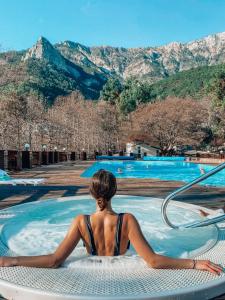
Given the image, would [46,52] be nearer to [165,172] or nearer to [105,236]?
[165,172]

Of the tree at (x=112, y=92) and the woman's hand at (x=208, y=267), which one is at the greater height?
the tree at (x=112, y=92)

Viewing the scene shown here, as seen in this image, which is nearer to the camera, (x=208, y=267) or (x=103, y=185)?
(x=208, y=267)

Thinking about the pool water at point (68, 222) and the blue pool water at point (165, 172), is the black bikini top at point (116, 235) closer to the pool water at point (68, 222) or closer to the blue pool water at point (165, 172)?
the pool water at point (68, 222)

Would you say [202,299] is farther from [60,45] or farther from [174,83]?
[60,45]

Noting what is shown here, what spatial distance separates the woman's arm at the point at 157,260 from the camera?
8.69ft

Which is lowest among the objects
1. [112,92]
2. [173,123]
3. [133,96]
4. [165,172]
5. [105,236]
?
[165,172]

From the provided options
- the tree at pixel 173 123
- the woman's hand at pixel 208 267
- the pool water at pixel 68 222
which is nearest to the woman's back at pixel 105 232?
the pool water at pixel 68 222

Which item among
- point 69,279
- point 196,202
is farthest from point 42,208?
point 69,279

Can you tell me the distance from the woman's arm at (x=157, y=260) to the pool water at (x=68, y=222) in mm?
224

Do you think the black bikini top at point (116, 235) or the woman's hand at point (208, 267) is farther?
the black bikini top at point (116, 235)

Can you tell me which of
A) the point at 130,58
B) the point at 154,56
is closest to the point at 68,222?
the point at 154,56

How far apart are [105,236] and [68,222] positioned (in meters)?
2.99

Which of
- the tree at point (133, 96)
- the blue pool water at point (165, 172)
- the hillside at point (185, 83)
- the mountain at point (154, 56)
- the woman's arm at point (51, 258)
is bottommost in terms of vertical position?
the blue pool water at point (165, 172)

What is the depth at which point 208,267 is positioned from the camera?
263cm
